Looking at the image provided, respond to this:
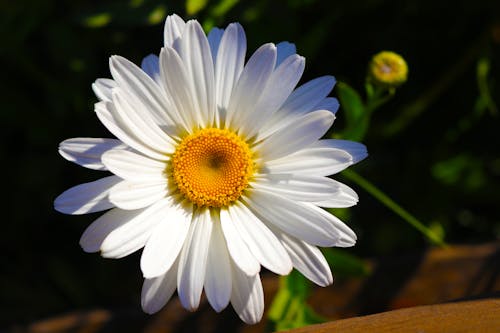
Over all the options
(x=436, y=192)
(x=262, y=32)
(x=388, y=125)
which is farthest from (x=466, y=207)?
(x=262, y=32)

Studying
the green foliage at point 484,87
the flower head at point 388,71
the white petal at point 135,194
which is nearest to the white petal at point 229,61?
the white petal at point 135,194

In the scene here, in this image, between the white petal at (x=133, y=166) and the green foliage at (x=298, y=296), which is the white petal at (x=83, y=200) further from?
the green foliage at (x=298, y=296)

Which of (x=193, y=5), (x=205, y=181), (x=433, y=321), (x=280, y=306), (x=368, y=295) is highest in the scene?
(x=193, y=5)

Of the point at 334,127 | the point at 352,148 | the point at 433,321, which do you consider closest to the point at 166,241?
the point at 352,148

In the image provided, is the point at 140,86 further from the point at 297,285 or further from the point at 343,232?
the point at 297,285

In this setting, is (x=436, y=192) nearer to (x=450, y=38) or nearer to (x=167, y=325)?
(x=450, y=38)
